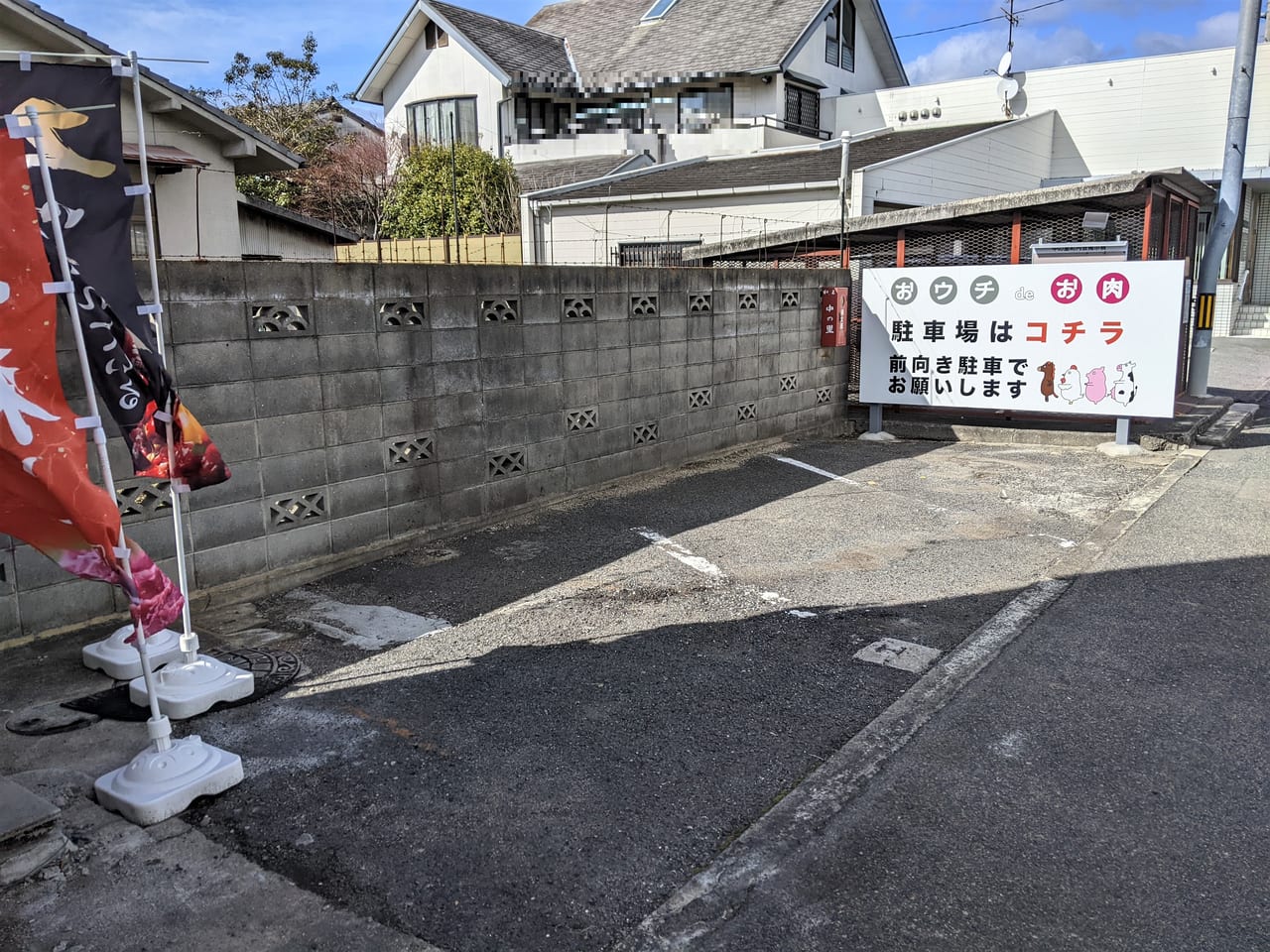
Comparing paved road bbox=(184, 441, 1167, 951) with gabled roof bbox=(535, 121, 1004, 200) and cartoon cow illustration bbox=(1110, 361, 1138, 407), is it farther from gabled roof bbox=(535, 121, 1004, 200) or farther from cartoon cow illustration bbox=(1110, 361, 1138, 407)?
gabled roof bbox=(535, 121, 1004, 200)

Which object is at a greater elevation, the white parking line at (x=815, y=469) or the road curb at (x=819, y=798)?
the white parking line at (x=815, y=469)

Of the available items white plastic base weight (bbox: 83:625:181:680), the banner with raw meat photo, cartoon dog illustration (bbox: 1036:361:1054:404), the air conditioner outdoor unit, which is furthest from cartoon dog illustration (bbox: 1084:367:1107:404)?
white plastic base weight (bbox: 83:625:181:680)

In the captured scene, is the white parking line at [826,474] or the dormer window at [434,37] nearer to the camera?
the white parking line at [826,474]

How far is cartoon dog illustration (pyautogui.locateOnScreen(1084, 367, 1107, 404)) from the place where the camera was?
31.2ft

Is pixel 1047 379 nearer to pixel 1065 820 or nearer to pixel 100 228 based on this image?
pixel 1065 820

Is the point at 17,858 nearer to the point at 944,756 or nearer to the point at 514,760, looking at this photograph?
the point at 514,760

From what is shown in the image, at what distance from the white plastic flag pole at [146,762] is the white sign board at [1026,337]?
8.69 meters

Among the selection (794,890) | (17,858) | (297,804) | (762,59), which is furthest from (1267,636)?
(762,59)

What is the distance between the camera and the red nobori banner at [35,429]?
9.90 ft

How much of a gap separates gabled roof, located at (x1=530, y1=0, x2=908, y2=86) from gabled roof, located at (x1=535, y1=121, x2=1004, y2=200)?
3.96m

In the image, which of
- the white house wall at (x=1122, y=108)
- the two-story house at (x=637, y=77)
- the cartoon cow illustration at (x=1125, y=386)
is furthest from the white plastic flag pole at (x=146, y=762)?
the white house wall at (x=1122, y=108)

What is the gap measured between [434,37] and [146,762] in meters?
26.6

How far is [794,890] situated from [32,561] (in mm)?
3978

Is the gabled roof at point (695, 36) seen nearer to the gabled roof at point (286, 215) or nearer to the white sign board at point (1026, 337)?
the gabled roof at point (286, 215)
